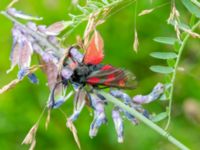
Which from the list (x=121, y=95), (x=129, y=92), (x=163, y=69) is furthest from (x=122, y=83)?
(x=129, y=92)

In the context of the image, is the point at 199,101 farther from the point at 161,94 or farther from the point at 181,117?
the point at 161,94

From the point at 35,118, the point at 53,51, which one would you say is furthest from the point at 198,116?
the point at 53,51

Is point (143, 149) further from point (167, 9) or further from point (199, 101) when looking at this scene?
→ point (167, 9)

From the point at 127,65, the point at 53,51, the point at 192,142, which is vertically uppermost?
the point at 53,51

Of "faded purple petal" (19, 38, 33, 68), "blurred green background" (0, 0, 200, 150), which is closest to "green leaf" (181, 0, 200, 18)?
"faded purple petal" (19, 38, 33, 68)

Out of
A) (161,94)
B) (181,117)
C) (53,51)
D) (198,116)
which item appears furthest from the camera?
(181,117)

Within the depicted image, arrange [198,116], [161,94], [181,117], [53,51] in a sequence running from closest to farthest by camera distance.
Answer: [53,51] → [161,94] → [198,116] → [181,117]

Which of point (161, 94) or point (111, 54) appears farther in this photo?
point (111, 54)

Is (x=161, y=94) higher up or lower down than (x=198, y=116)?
higher up
